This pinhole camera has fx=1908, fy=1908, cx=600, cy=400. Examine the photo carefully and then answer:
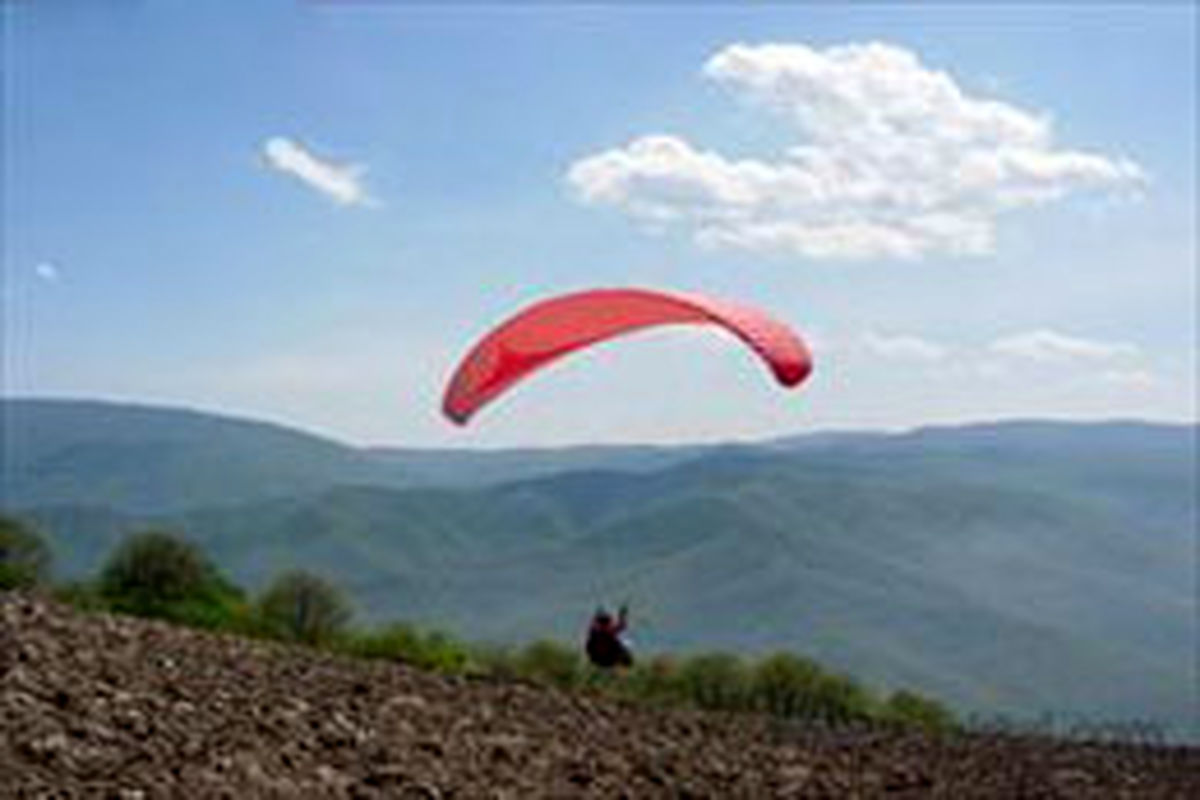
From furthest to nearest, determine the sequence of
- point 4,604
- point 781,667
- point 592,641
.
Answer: point 781,667 < point 592,641 < point 4,604

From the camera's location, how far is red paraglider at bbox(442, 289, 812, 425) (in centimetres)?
2289

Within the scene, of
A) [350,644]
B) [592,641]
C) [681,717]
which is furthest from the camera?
[350,644]

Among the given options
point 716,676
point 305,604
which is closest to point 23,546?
point 305,604

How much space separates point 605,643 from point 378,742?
7.80m

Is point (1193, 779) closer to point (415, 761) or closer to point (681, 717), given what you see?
point (681, 717)

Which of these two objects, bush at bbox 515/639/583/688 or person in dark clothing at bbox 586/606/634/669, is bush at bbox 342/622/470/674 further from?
person in dark clothing at bbox 586/606/634/669

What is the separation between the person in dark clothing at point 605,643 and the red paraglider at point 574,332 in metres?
3.32

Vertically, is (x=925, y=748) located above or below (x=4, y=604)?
below

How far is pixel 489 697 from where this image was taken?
21.9 meters

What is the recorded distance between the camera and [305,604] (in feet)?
274

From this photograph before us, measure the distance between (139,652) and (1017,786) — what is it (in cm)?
1000

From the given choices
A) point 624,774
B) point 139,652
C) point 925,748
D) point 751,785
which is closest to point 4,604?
point 139,652

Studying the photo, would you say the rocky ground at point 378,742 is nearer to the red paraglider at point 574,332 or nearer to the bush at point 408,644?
the red paraglider at point 574,332

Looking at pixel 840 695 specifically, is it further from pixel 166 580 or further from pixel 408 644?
pixel 166 580
